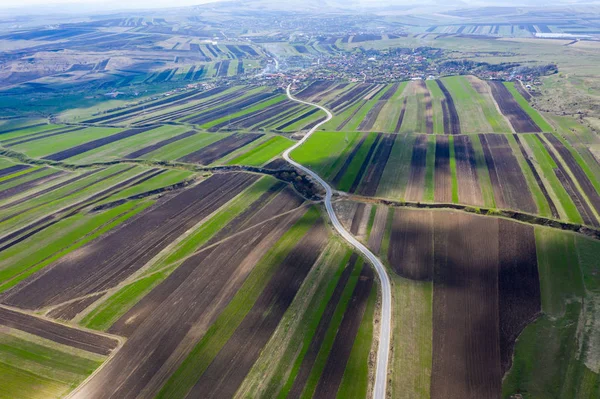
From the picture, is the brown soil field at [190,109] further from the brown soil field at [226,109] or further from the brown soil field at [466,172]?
the brown soil field at [466,172]

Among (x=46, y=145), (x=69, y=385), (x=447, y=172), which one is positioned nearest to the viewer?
(x=69, y=385)

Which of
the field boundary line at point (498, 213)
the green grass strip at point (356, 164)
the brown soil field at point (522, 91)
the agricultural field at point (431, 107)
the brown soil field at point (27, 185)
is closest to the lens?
the field boundary line at point (498, 213)

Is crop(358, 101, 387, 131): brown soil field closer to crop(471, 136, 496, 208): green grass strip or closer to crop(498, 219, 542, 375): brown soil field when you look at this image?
crop(471, 136, 496, 208): green grass strip

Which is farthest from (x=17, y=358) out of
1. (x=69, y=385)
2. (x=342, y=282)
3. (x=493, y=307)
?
(x=493, y=307)

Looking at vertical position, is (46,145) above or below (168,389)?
above

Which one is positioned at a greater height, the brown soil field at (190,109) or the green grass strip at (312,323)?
the brown soil field at (190,109)

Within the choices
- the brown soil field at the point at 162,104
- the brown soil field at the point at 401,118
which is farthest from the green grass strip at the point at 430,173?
the brown soil field at the point at 162,104

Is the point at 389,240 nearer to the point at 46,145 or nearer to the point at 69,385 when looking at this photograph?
the point at 69,385
